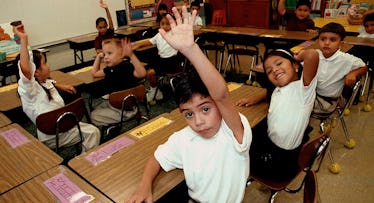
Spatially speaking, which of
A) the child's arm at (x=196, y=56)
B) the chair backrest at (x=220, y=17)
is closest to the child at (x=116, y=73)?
the child's arm at (x=196, y=56)

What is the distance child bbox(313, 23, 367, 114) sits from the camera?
2.32 meters

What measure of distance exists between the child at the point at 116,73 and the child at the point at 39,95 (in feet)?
0.57

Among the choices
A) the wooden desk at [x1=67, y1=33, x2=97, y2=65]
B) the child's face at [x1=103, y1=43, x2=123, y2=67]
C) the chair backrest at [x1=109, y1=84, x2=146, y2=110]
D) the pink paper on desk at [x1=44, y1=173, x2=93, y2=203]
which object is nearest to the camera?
the pink paper on desk at [x1=44, y1=173, x2=93, y2=203]

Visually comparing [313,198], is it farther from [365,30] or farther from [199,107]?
[365,30]

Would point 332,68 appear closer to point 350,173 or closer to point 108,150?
point 350,173

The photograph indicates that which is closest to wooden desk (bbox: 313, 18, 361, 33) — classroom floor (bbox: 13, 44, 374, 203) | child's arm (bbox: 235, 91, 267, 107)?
classroom floor (bbox: 13, 44, 374, 203)

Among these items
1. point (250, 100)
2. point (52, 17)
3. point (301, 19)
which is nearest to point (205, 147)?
point (250, 100)

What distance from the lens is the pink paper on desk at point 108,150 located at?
138 cm

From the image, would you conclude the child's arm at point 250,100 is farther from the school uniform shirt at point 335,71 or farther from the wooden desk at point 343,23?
the wooden desk at point 343,23

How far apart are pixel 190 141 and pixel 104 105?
172cm

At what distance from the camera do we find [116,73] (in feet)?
8.05

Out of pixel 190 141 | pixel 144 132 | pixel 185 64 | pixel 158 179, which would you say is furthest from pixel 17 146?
pixel 185 64

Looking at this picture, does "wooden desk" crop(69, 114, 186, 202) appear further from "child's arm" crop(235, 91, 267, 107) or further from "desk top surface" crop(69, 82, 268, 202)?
"child's arm" crop(235, 91, 267, 107)

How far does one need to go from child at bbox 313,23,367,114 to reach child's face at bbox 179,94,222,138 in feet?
5.24
